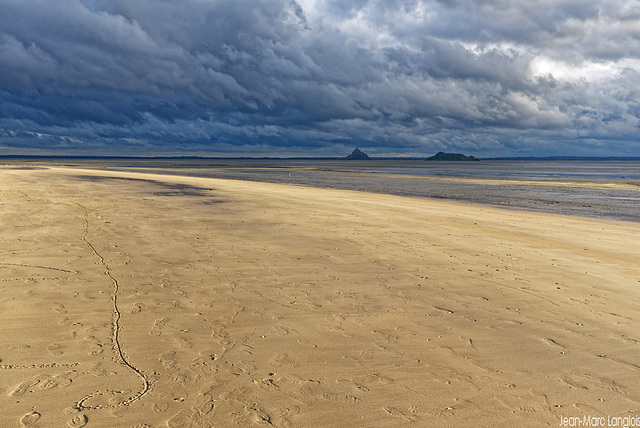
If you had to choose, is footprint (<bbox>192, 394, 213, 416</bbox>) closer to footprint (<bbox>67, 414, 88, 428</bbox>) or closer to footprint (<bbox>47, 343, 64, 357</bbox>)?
footprint (<bbox>67, 414, 88, 428</bbox>)

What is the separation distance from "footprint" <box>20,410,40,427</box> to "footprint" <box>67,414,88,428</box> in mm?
348

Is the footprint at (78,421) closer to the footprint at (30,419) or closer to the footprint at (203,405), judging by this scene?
the footprint at (30,419)

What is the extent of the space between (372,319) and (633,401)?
11.9 ft

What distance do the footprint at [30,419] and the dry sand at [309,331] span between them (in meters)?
0.03

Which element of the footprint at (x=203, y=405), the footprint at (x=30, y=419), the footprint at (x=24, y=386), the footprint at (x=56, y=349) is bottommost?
the footprint at (x=30, y=419)

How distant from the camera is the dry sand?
474 cm

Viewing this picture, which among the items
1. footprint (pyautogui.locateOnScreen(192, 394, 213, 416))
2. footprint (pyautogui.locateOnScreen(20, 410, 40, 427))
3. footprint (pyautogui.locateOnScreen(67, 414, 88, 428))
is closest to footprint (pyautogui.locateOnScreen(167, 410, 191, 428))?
footprint (pyautogui.locateOnScreen(192, 394, 213, 416))

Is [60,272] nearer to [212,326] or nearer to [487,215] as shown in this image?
[212,326]

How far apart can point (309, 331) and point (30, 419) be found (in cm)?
367

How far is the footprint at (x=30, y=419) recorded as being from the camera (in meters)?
4.24

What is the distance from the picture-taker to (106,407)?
4559 millimetres

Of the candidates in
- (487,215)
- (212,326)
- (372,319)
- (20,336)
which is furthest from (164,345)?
(487,215)

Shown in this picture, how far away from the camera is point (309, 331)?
6.76m

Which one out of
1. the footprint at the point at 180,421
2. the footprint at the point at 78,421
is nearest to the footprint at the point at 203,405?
the footprint at the point at 180,421
